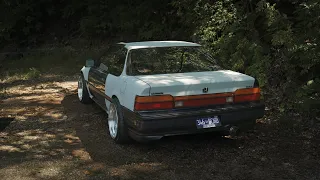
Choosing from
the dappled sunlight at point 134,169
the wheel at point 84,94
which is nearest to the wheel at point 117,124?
the dappled sunlight at point 134,169

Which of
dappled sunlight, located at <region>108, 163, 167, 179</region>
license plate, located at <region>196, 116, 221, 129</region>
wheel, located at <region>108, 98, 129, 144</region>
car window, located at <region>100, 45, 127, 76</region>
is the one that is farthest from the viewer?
car window, located at <region>100, 45, 127, 76</region>

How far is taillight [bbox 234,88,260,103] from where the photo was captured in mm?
4684

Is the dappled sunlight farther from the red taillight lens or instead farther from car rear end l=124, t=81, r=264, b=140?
the red taillight lens

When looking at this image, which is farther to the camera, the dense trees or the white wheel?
the dense trees

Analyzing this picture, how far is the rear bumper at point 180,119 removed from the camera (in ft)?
14.3

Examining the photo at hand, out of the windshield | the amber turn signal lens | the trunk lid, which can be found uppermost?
the windshield

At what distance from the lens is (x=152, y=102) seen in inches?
172

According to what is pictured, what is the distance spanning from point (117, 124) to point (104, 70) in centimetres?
123

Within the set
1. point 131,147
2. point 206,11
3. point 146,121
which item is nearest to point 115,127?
point 131,147

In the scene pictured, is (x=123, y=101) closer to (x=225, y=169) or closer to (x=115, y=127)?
(x=115, y=127)

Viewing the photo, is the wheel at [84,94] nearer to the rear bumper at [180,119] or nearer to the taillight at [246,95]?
the rear bumper at [180,119]

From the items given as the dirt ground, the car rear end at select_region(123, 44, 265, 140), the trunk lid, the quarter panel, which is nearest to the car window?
the quarter panel

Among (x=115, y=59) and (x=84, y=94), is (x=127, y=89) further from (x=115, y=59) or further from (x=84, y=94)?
(x=84, y=94)

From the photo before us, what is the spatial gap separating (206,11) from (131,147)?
6432 mm
